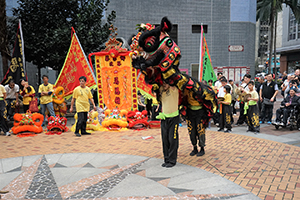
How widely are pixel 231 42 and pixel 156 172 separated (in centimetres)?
1439

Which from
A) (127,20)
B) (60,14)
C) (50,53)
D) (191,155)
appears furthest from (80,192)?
(127,20)

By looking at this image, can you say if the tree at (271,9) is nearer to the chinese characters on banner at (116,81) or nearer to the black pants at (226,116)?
the black pants at (226,116)

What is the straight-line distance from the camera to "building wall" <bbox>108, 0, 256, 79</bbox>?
16.0 metres

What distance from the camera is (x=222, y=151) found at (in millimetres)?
5578

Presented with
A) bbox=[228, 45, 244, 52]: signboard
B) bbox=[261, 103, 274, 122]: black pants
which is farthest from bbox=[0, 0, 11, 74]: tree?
bbox=[228, 45, 244, 52]: signboard

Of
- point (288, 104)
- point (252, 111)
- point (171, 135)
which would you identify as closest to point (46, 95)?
point (171, 135)

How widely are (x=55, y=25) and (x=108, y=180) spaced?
9490mm

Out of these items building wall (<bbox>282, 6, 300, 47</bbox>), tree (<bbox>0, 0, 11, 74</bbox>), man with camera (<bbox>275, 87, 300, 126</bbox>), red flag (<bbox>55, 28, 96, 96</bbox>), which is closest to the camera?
man with camera (<bbox>275, 87, 300, 126</bbox>)

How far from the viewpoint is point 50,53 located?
11.2 meters

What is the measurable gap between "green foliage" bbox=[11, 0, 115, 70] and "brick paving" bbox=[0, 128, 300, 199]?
16.4 ft

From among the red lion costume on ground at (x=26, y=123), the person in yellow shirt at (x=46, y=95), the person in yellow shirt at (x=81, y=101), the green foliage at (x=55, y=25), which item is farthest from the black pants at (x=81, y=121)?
the green foliage at (x=55, y=25)

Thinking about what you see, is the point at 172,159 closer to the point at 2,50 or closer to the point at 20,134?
the point at 20,134

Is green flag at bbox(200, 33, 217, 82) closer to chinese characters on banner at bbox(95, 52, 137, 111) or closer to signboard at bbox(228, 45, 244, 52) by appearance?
chinese characters on banner at bbox(95, 52, 137, 111)

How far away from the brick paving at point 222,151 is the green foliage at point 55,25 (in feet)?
16.4
